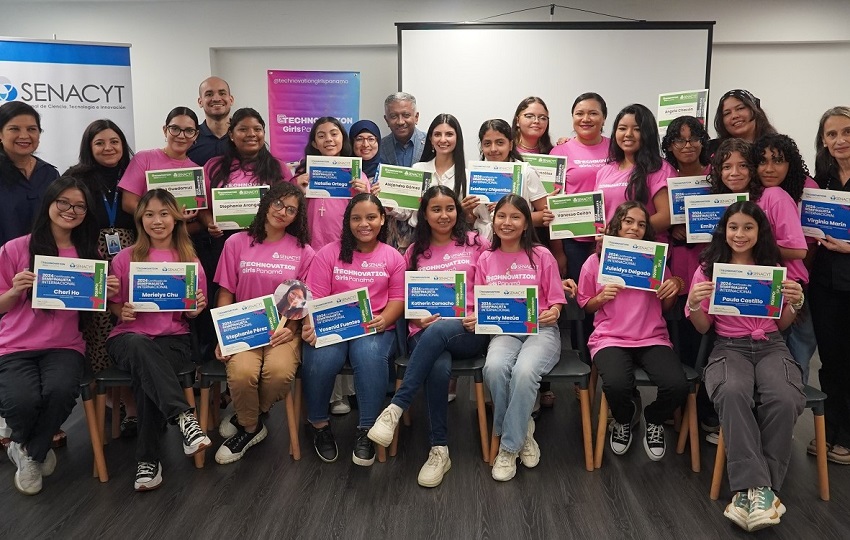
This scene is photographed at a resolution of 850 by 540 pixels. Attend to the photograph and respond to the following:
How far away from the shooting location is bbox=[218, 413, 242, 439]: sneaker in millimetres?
3393

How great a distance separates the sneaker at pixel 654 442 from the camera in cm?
306

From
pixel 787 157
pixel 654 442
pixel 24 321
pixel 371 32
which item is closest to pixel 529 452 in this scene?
pixel 654 442

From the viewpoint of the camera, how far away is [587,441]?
3.04 meters

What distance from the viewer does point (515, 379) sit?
295cm

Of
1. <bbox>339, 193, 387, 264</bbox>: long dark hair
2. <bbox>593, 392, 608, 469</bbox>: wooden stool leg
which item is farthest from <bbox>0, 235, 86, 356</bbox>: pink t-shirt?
Result: <bbox>593, 392, 608, 469</bbox>: wooden stool leg

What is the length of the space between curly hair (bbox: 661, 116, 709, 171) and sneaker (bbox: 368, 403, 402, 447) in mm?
2127

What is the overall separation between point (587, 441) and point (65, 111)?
15.9ft

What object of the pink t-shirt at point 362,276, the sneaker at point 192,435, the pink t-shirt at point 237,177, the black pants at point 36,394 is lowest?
the sneaker at point 192,435

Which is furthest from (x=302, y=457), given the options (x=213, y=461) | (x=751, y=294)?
(x=751, y=294)

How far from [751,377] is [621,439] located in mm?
733

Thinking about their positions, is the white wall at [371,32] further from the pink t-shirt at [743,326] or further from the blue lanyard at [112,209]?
the pink t-shirt at [743,326]

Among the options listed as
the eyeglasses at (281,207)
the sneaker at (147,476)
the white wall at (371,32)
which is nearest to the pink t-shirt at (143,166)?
the eyeglasses at (281,207)

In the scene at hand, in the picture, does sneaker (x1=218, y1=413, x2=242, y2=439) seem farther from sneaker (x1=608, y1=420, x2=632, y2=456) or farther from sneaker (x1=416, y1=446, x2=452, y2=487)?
sneaker (x1=608, y1=420, x2=632, y2=456)

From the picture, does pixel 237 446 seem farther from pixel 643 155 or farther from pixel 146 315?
pixel 643 155
